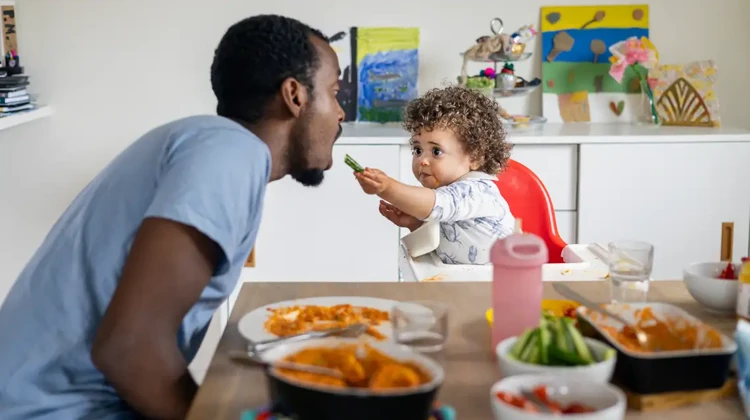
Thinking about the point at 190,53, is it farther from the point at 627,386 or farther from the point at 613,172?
the point at 627,386

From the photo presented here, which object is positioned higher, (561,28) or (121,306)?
(561,28)

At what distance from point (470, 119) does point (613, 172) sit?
3.17ft

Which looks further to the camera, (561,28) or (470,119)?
(561,28)

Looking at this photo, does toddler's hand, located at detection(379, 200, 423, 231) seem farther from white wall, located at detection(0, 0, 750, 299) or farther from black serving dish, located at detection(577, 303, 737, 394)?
white wall, located at detection(0, 0, 750, 299)

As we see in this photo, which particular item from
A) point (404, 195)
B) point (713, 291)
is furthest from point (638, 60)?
point (713, 291)

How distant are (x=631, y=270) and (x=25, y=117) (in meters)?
2.49

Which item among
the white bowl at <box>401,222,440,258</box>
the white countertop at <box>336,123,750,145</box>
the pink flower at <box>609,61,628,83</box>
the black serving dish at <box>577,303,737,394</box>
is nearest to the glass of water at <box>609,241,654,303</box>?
the black serving dish at <box>577,303,737,394</box>

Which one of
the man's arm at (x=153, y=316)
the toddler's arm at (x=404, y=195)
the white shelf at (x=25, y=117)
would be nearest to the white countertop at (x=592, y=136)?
the toddler's arm at (x=404, y=195)

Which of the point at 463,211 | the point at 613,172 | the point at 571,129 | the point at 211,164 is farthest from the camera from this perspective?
the point at 571,129

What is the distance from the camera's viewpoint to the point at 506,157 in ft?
8.21

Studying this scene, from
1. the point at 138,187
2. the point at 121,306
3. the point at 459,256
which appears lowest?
the point at 459,256

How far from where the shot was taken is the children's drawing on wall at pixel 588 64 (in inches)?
142

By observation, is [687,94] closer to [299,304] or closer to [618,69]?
[618,69]

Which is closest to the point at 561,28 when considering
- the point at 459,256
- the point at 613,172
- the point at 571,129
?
the point at 571,129
